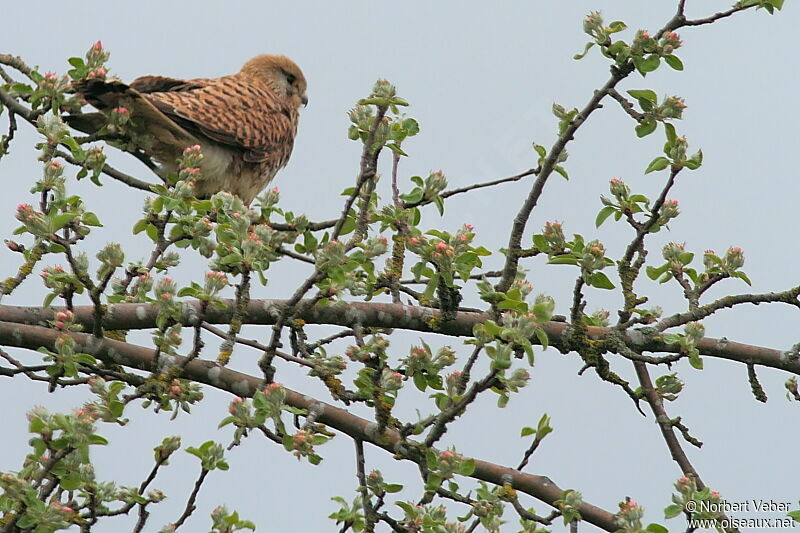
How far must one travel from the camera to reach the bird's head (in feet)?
23.5

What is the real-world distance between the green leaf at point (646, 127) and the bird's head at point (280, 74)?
416 cm

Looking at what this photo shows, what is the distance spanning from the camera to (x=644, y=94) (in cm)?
317

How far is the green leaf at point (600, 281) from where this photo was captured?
3279 millimetres

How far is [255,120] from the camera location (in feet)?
19.6

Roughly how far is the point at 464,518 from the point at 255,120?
3.34 m

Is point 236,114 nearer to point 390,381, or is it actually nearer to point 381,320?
point 381,320

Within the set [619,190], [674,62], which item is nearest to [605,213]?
[619,190]

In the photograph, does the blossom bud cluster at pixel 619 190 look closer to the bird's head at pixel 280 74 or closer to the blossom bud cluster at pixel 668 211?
the blossom bud cluster at pixel 668 211

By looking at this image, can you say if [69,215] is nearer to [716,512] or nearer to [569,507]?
[569,507]

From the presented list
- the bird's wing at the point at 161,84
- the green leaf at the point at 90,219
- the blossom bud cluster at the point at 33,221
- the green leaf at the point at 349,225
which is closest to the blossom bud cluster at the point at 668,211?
the green leaf at the point at 349,225

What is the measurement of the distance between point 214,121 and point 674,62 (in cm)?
293

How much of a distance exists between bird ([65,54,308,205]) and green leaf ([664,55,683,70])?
1920 millimetres

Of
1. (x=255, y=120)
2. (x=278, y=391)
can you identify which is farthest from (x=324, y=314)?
(x=255, y=120)

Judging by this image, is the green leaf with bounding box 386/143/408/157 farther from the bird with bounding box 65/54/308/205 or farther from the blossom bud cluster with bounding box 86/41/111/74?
the bird with bounding box 65/54/308/205
